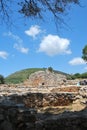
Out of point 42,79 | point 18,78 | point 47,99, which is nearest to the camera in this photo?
point 47,99

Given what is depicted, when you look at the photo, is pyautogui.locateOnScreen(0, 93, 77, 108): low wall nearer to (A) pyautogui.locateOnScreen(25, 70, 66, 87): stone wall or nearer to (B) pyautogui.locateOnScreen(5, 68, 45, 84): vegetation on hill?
(A) pyautogui.locateOnScreen(25, 70, 66, 87): stone wall

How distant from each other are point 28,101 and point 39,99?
0.72 meters

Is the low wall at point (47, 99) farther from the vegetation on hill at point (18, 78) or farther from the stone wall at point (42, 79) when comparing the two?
the vegetation on hill at point (18, 78)

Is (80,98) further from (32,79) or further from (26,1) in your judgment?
(32,79)

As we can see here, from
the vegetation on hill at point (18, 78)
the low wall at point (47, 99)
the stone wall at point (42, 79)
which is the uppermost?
the vegetation on hill at point (18, 78)

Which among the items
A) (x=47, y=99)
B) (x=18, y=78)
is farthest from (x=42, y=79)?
(x=18, y=78)

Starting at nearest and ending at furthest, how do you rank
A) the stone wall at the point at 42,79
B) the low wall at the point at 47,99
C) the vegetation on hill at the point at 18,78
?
A: the low wall at the point at 47,99 < the stone wall at the point at 42,79 < the vegetation on hill at the point at 18,78

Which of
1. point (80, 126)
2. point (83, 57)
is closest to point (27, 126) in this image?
point (80, 126)

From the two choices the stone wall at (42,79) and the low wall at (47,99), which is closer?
the low wall at (47,99)

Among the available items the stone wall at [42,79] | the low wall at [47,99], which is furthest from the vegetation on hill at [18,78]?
the low wall at [47,99]

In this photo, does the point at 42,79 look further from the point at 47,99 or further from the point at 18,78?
the point at 18,78

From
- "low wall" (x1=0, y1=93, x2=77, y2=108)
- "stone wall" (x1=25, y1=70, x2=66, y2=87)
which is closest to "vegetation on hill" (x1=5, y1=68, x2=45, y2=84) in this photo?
"stone wall" (x1=25, y1=70, x2=66, y2=87)

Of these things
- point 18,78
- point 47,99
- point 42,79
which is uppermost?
point 18,78

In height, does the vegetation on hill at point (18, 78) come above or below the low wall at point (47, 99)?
above
